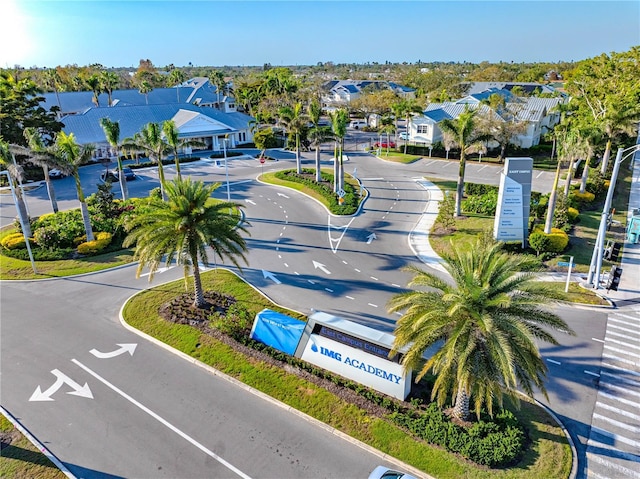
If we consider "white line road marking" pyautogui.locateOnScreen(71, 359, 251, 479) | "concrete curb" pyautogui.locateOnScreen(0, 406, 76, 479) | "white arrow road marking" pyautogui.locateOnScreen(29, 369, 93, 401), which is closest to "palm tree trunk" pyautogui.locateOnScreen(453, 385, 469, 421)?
"white line road marking" pyautogui.locateOnScreen(71, 359, 251, 479)

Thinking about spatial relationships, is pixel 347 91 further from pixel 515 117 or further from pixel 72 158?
pixel 72 158

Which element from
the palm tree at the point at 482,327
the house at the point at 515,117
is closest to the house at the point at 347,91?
the house at the point at 515,117

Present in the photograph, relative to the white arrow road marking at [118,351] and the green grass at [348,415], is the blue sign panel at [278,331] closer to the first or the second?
the green grass at [348,415]

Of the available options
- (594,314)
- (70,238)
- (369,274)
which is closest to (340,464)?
(369,274)

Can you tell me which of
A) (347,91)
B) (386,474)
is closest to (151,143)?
(386,474)

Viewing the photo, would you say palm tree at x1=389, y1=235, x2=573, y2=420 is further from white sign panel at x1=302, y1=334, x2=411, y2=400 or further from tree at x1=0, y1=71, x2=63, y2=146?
tree at x1=0, y1=71, x2=63, y2=146

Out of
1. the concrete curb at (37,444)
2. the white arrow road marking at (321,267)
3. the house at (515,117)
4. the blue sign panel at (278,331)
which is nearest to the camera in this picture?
the concrete curb at (37,444)

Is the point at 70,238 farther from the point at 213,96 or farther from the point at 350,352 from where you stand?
the point at 213,96
